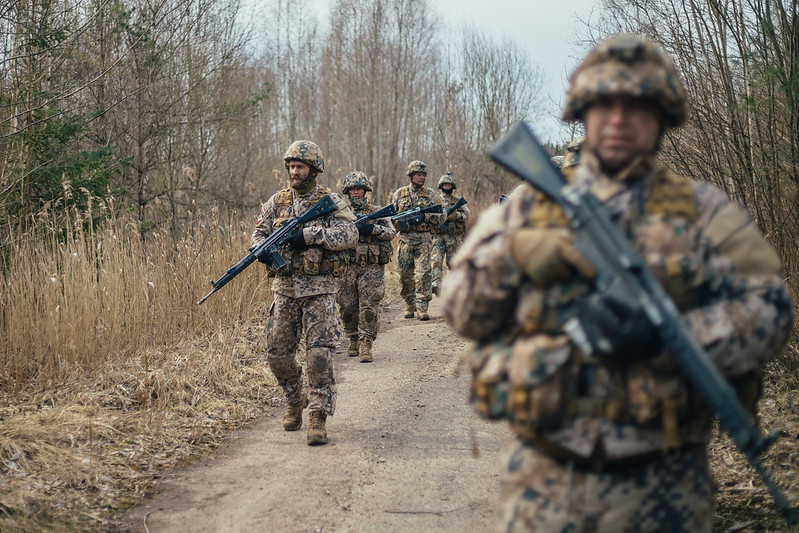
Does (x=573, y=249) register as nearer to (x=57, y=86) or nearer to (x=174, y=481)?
(x=174, y=481)

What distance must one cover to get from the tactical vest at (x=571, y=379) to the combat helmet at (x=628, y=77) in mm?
220

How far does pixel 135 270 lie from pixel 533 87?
2381cm

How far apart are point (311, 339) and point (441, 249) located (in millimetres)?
6754

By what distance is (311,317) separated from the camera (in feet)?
17.5

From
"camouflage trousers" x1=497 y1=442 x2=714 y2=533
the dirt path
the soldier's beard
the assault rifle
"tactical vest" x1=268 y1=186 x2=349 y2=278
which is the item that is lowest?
the dirt path

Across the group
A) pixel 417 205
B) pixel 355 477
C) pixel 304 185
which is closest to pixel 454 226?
pixel 417 205

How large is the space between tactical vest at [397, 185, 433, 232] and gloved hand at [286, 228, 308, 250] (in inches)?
234

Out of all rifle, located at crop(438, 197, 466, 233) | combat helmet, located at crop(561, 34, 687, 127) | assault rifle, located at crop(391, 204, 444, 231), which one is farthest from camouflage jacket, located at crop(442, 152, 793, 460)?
rifle, located at crop(438, 197, 466, 233)

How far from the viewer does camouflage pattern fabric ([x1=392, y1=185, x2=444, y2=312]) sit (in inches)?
444

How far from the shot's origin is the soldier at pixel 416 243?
11.2 metres

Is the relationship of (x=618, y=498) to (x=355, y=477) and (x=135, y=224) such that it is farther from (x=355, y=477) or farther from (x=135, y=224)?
(x=135, y=224)

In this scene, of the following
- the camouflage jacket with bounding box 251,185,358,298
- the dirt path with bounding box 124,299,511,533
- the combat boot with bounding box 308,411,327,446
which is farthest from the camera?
the camouflage jacket with bounding box 251,185,358,298

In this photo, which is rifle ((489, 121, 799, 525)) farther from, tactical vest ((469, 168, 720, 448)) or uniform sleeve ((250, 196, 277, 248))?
uniform sleeve ((250, 196, 277, 248))

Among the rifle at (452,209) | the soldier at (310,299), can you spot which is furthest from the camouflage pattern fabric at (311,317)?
the rifle at (452,209)
